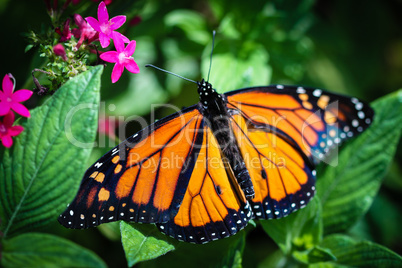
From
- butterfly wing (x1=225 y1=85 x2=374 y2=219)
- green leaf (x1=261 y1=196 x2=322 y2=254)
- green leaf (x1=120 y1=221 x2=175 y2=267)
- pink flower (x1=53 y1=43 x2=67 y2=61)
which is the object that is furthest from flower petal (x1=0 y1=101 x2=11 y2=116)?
green leaf (x1=261 y1=196 x2=322 y2=254)

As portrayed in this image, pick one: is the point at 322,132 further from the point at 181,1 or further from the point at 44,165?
the point at 181,1

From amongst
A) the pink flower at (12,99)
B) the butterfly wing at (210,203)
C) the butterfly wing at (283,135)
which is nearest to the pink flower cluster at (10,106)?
the pink flower at (12,99)

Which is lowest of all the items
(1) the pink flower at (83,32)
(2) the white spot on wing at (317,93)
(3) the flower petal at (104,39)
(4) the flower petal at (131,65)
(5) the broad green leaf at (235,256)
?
(5) the broad green leaf at (235,256)

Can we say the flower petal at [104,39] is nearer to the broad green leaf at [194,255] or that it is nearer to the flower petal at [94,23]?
the flower petal at [94,23]

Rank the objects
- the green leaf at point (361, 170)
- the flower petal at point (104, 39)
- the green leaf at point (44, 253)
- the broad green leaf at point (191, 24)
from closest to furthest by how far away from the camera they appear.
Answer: the green leaf at point (44, 253) → the flower petal at point (104, 39) → the green leaf at point (361, 170) → the broad green leaf at point (191, 24)

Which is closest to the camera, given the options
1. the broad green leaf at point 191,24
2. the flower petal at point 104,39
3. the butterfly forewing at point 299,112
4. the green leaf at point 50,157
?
the green leaf at point 50,157

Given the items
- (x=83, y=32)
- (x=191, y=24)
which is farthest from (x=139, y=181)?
(x=191, y=24)

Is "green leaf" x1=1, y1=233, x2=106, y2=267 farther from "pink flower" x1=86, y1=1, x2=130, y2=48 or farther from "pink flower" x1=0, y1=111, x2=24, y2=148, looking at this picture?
"pink flower" x1=86, y1=1, x2=130, y2=48

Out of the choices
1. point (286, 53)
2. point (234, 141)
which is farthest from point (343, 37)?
point (234, 141)
